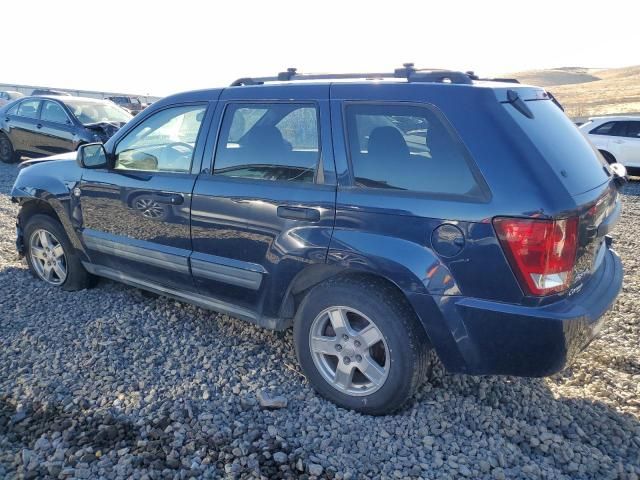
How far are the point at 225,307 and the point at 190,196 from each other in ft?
2.56

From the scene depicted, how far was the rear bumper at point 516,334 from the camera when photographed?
2.53 metres

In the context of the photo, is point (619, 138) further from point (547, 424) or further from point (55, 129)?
point (55, 129)

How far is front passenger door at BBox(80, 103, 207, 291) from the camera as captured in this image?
370 centimetres

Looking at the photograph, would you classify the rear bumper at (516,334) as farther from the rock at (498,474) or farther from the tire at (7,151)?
the tire at (7,151)

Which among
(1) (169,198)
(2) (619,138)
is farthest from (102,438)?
(2) (619,138)

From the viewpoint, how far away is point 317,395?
3.26m

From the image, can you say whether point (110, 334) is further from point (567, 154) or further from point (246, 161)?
point (567, 154)

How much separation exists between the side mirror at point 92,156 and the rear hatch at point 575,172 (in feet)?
9.58

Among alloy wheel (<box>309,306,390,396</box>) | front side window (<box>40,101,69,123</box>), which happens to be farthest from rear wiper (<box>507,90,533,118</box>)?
front side window (<box>40,101,69,123</box>)

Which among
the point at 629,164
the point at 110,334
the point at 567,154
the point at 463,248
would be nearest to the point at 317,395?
the point at 463,248

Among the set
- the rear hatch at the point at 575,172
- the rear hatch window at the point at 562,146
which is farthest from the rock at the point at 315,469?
the rear hatch window at the point at 562,146

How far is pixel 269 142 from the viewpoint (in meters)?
3.36

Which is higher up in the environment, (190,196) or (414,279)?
(190,196)

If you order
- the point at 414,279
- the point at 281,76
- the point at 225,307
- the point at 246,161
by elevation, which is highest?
the point at 281,76
